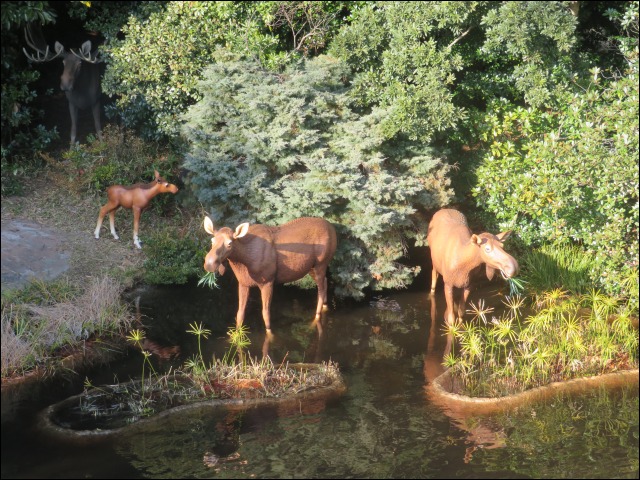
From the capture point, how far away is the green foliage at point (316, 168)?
11.8m

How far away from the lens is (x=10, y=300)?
10688 mm

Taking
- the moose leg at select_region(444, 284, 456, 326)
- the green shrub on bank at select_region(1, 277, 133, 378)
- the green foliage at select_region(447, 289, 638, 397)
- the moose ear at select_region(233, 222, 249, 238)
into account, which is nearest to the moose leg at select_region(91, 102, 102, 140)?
the green shrub on bank at select_region(1, 277, 133, 378)

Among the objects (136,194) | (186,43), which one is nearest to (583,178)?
(136,194)

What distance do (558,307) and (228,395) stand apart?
15.5ft

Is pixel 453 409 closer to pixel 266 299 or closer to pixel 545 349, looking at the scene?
pixel 545 349

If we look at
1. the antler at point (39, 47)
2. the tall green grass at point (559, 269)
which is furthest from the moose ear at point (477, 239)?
the antler at point (39, 47)

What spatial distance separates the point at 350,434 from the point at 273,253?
3342 millimetres

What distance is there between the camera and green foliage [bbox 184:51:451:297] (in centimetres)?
1177

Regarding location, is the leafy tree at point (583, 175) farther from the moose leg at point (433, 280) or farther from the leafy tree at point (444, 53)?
the moose leg at point (433, 280)

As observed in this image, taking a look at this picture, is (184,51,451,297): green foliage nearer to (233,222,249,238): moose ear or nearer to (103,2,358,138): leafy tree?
(103,2,358,138): leafy tree

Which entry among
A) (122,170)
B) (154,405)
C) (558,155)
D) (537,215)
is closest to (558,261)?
(537,215)

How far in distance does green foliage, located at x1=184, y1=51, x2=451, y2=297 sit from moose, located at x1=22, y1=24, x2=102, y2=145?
329cm

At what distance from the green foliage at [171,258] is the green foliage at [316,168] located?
781mm

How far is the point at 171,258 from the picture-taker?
499 inches
